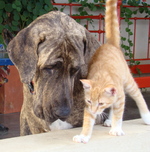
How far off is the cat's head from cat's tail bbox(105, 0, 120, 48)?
2.05ft

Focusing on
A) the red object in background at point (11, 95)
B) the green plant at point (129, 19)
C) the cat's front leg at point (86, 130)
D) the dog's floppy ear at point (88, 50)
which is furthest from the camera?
the green plant at point (129, 19)

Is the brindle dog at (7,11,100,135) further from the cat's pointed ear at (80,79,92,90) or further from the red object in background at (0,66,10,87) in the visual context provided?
the red object in background at (0,66,10,87)

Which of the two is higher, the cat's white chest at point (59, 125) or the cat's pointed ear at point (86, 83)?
the cat's pointed ear at point (86, 83)

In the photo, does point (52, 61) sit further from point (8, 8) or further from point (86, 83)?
point (8, 8)

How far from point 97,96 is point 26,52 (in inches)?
19.4

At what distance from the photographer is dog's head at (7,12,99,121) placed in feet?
6.85

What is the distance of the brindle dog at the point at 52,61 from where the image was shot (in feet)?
6.84

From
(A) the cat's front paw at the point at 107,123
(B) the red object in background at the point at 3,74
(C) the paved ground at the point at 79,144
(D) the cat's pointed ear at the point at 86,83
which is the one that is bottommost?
(B) the red object in background at the point at 3,74

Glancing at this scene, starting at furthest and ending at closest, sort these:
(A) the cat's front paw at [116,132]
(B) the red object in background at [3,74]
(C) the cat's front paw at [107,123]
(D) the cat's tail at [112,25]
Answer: (B) the red object in background at [3,74] → (D) the cat's tail at [112,25] → (C) the cat's front paw at [107,123] → (A) the cat's front paw at [116,132]

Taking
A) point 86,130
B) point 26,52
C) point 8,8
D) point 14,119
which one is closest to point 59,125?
point 86,130

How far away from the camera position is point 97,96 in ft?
7.00

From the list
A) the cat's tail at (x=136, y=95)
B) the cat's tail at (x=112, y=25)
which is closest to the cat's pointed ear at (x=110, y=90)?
the cat's tail at (x=136, y=95)

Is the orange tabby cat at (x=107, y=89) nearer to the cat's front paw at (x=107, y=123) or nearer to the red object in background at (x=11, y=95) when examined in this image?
the cat's front paw at (x=107, y=123)

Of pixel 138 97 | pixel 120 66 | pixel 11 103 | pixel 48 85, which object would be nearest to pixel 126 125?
pixel 138 97
